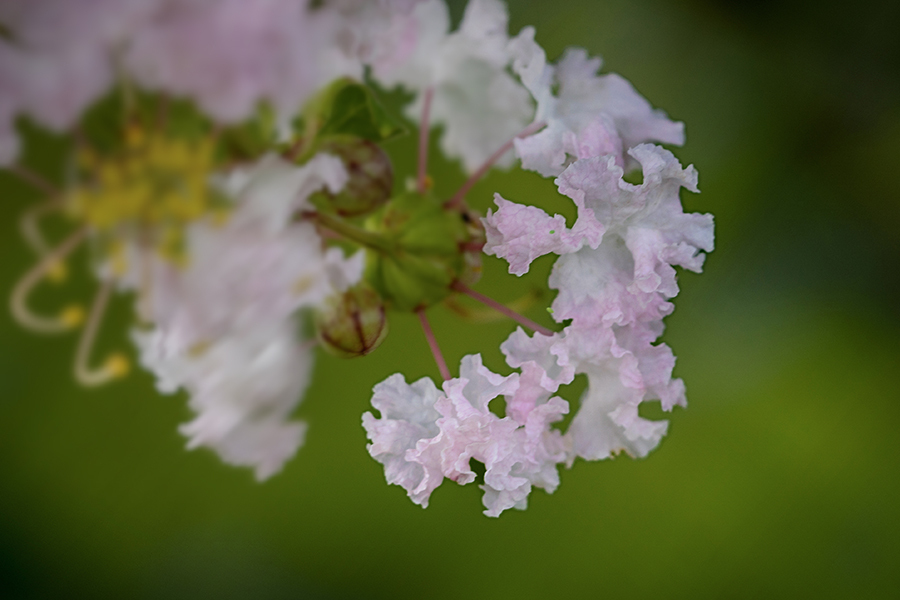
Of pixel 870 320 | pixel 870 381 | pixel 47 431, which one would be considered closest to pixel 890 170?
pixel 870 320

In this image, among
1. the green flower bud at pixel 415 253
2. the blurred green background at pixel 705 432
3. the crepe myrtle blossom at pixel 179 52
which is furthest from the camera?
the blurred green background at pixel 705 432

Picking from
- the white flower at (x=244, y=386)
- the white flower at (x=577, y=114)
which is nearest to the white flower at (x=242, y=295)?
the white flower at (x=244, y=386)

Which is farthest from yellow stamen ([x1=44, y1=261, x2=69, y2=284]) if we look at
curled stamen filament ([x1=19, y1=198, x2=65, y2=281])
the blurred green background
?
the blurred green background

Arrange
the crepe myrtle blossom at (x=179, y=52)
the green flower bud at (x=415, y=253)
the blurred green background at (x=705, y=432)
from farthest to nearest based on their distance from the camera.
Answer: the blurred green background at (x=705, y=432) < the green flower bud at (x=415, y=253) < the crepe myrtle blossom at (x=179, y=52)

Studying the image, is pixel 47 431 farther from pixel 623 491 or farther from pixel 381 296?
pixel 623 491

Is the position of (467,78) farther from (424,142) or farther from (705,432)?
(705,432)

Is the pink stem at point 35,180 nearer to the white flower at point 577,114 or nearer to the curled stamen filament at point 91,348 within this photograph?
the curled stamen filament at point 91,348
